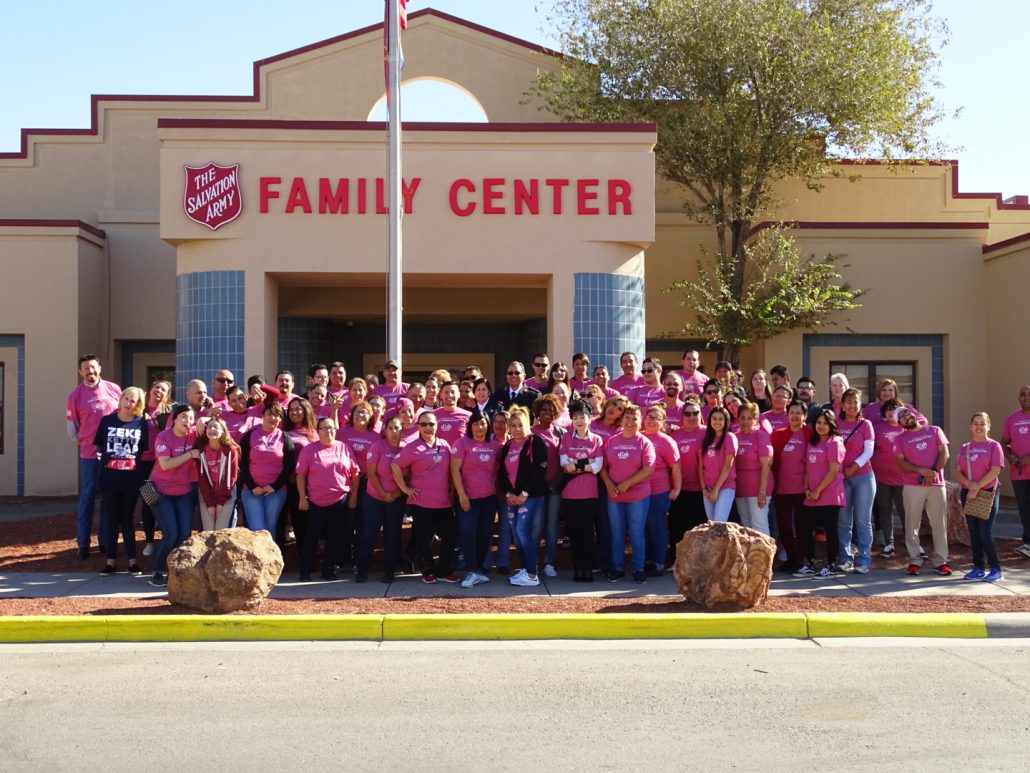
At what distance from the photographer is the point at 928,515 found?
33.0 feet

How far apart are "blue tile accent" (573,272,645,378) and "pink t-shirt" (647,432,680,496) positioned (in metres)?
4.55

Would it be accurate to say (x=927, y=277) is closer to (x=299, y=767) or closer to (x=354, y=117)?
(x=354, y=117)

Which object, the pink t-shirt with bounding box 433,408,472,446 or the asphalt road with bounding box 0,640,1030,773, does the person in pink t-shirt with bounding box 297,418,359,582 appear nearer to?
the pink t-shirt with bounding box 433,408,472,446

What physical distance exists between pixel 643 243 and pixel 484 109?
635 centimetres

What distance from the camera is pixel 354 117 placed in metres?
19.5

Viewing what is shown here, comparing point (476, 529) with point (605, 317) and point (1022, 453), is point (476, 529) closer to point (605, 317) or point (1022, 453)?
point (605, 317)

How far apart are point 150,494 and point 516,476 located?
132 inches

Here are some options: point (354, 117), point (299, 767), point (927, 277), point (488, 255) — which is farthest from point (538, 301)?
point (299, 767)

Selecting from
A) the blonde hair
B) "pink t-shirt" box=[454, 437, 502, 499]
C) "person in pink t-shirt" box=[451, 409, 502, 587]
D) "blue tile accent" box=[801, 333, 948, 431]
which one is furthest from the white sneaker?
"blue tile accent" box=[801, 333, 948, 431]

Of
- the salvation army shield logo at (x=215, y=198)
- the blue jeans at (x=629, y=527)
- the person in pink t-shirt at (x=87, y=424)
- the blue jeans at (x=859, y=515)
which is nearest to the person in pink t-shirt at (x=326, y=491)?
the person in pink t-shirt at (x=87, y=424)

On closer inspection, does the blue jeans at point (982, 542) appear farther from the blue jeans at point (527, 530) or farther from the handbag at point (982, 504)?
the blue jeans at point (527, 530)

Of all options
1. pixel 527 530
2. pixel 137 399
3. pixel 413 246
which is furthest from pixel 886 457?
pixel 137 399

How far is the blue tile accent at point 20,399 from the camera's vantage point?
17.1 metres

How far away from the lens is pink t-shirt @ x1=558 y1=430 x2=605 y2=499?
9.65 m
